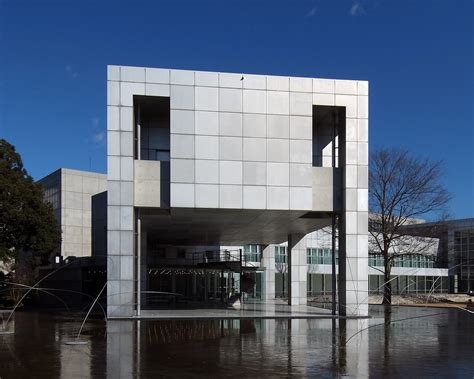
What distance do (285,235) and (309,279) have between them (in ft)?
100

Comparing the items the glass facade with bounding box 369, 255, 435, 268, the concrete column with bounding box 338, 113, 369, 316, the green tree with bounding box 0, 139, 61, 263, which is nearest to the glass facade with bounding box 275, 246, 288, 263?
the glass facade with bounding box 369, 255, 435, 268

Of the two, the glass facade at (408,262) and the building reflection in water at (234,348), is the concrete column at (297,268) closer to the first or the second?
the building reflection in water at (234,348)

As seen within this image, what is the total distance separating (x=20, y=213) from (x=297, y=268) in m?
20.6

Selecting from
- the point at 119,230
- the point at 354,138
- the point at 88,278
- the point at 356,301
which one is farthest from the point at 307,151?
the point at 88,278

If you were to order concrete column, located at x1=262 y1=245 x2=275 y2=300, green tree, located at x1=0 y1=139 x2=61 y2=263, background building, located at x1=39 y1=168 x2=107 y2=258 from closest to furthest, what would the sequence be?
green tree, located at x1=0 y1=139 x2=61 y2=263 → concrete column, located at x1=262 y1=245 x2=275 y2=300 → background building, located at x1=39 y1=168 x2=107 y2=258

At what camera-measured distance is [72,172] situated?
300 feet

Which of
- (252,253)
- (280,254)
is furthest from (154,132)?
(280,254)

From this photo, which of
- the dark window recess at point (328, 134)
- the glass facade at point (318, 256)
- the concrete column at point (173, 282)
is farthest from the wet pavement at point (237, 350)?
the glass facade at point (318, 256)

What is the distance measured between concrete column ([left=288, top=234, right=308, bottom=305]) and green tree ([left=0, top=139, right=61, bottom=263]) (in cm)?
1813

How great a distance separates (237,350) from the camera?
55.9 feet

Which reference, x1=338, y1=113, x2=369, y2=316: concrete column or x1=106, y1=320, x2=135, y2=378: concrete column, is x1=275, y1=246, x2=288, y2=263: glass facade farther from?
x1=106, y1=320, x2=135, y2=378: concrete column

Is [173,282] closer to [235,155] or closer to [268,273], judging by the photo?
[268,273]

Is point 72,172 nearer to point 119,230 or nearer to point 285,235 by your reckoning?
point 285,235

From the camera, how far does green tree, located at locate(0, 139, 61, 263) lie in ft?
131
